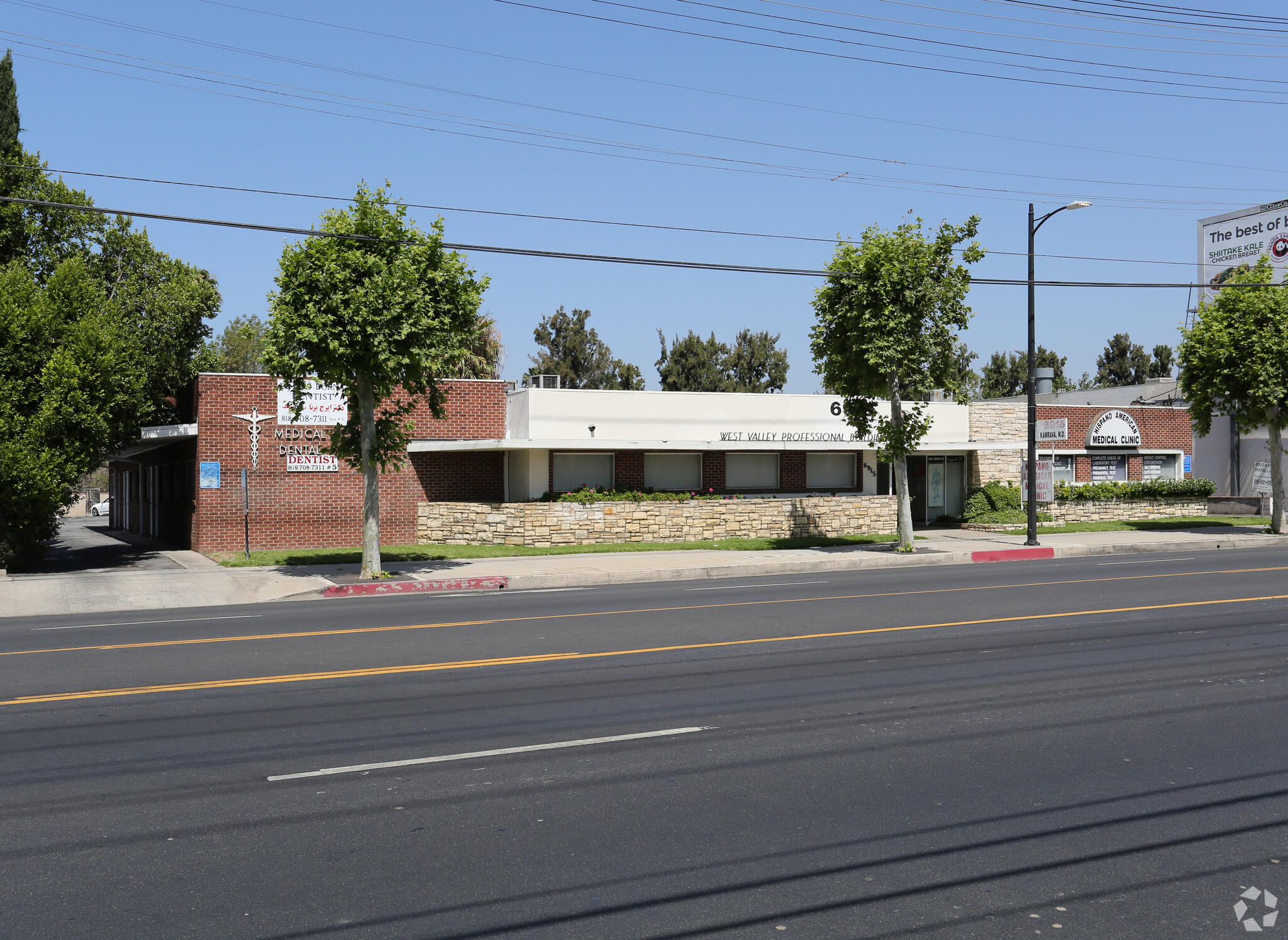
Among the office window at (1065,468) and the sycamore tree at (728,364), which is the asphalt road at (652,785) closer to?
the office window at (1065,468)

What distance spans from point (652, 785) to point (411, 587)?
1301 centimetres

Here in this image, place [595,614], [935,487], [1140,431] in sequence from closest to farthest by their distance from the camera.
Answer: [595,614] < [935,487] < [1140,431]

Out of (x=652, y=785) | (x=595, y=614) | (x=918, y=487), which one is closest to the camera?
(x=652, y=785)

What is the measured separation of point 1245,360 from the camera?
29312 millimetres

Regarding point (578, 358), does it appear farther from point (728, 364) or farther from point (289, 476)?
point (289, 476)

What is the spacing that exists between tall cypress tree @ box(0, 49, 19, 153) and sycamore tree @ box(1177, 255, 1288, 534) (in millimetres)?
30844

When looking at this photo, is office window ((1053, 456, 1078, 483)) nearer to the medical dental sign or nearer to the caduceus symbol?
the medical dental sign

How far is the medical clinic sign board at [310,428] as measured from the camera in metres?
26.6

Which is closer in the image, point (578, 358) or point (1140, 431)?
point (1140, 431)

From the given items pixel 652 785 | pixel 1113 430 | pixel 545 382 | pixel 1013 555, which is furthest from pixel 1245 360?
pixel 652 785

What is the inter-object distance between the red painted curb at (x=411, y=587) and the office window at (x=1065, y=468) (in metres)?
23.6

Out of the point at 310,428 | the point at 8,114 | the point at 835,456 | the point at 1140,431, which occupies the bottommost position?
the point at 835,456

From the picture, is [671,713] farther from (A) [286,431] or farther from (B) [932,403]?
(B) [932,403]

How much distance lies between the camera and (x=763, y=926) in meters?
4.40
